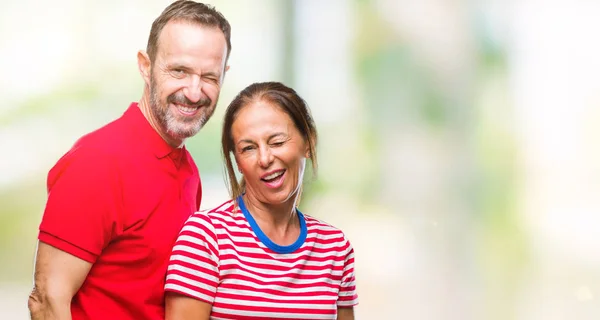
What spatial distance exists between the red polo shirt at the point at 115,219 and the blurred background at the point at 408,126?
4.23 ft

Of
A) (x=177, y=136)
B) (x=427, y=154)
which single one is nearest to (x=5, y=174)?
(x=177, y=136)

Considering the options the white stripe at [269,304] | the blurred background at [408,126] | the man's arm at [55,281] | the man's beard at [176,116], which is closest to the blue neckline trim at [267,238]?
the white stripe at [269,304]

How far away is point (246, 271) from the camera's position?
1603 mm

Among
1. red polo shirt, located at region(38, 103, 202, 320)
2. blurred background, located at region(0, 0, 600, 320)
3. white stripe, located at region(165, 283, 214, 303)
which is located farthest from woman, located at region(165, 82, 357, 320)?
blurred background, located at region(0, 0, 600, 320)

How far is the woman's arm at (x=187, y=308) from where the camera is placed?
5.10ft

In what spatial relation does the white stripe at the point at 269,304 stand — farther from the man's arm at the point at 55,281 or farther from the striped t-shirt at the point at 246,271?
the man's arm at the point at 55,281

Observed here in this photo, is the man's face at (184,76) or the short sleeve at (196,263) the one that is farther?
the man's face at (184,76)

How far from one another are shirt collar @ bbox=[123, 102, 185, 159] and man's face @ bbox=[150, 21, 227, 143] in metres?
A: 0.03

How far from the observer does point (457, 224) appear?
3.17 meters

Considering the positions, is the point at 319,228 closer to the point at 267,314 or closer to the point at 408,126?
the point at 267,314

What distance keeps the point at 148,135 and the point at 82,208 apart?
0.25m

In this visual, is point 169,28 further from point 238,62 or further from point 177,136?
point 238,62

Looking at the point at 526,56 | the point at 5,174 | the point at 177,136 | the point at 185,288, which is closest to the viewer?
the point at 185,288

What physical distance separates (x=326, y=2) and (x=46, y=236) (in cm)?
194
